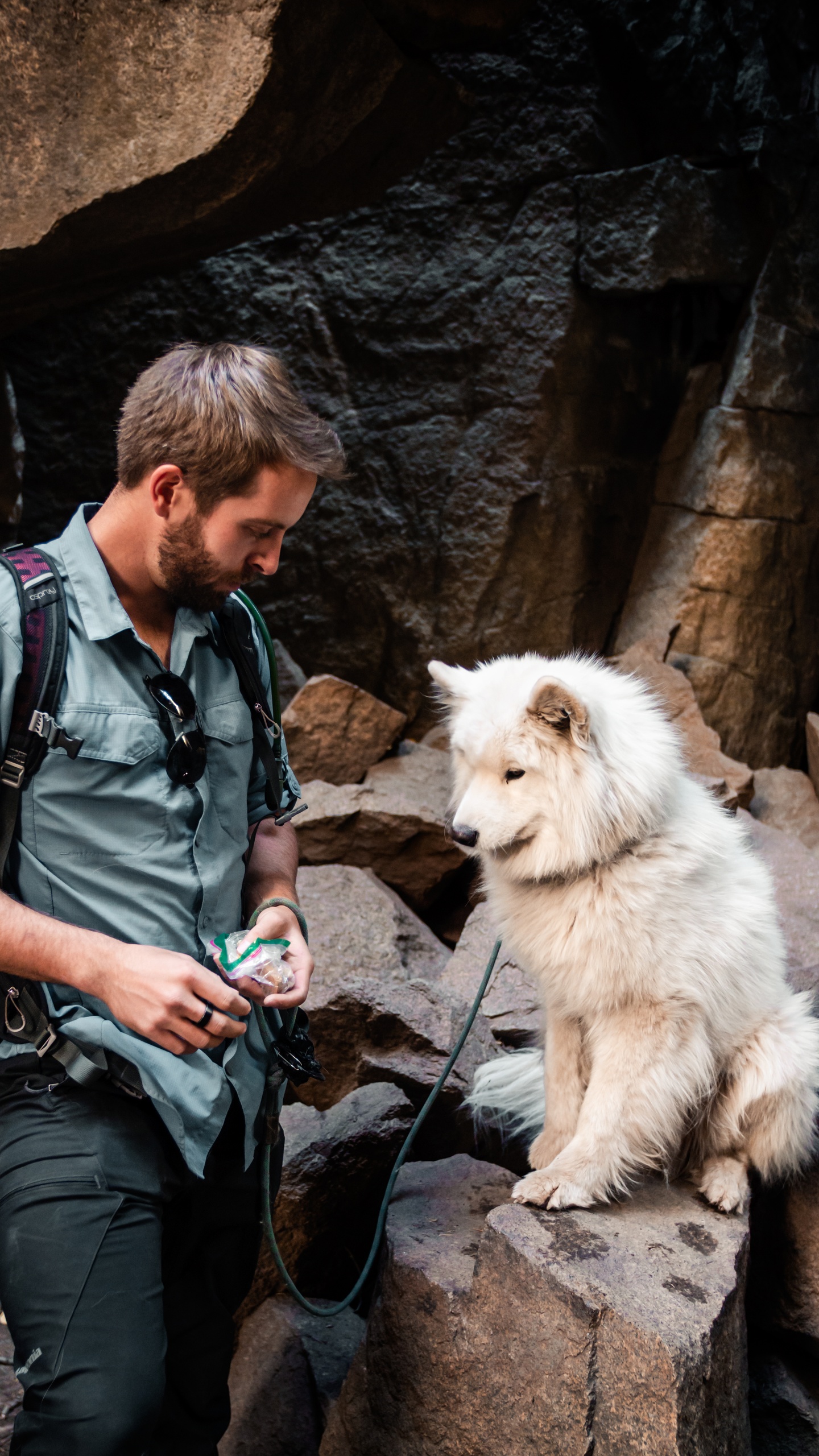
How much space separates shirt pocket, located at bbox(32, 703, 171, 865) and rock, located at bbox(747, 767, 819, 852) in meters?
3.98

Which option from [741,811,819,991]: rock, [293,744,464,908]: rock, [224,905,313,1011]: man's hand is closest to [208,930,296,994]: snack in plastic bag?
[224,905,313,1011]: man's hand

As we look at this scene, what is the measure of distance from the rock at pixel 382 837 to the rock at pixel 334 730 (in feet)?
0.97

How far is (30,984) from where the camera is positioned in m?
1.73

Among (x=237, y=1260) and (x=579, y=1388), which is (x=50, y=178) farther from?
(x=579, y=1388)

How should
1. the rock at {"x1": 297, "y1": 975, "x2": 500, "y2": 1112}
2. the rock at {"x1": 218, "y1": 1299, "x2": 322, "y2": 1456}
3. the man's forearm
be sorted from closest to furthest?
the man's forearm < the rock at {"x1": 218, "y1": 1299, "x2": 322, "y2": 1456} < the rock at {"x1": 297, "y1": 975, "x2": 500, "y2": 1112}

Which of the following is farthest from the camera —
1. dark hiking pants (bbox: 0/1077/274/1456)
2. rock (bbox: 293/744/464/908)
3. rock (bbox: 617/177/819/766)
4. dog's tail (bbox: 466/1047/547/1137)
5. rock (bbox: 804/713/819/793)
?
rock (bbox: 617/177/819/766)

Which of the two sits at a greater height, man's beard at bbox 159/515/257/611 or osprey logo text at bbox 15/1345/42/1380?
man's beard at bbox 159/515/257/611

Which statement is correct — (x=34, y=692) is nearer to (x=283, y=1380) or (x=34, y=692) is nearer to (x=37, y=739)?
(x=37, y=739)

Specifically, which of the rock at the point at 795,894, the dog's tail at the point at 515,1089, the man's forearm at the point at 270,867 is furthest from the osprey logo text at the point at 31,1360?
the rock at the point at 795,894

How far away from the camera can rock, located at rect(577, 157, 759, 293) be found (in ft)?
18.1

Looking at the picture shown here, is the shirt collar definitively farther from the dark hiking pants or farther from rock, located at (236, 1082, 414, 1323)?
rock, located at (236, 1082, 414, 1323)

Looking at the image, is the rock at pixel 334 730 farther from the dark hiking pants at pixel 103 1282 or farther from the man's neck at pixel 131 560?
the dark hiking pants at pixel 103 1282

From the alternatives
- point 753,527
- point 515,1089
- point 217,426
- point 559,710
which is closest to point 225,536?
point 217,426

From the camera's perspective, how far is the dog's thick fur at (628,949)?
231 cm
